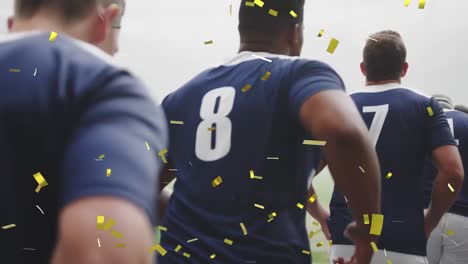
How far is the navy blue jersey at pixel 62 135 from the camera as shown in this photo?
22.1 inches

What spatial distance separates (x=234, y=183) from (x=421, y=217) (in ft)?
2.83

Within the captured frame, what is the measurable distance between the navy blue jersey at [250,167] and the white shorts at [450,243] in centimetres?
164

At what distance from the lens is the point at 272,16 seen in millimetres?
1379

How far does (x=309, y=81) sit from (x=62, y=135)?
61 cm

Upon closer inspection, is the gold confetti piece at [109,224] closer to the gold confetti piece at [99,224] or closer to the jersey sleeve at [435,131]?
the gold confetti piece at [99,224]

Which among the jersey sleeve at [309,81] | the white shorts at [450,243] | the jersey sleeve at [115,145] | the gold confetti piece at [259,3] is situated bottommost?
the white shorts at [450,243]

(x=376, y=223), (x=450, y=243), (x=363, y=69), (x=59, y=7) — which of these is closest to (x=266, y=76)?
(x=376, y=223)

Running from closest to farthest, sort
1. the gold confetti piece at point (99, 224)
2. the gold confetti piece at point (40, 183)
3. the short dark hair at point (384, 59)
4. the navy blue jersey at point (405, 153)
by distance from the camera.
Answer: the gold confetti piece at point (99, 224), the gold confetti piece at point (40, 183), the navy blue jersey at point (405, 153), the short dark hair at point (384, 59)

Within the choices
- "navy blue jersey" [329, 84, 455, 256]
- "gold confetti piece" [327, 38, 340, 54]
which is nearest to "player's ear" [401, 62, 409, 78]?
"navy blue jersey" [329, 84, 455, 256]

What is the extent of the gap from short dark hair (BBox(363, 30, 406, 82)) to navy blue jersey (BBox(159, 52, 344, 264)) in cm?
79

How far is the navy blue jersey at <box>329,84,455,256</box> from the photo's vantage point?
1890 millimetres

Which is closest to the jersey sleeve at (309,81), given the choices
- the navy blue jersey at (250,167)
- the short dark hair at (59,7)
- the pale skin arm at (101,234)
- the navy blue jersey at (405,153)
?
the navy blue jersey at (250,167)

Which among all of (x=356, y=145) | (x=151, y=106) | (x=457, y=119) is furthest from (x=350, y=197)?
(x=457, y=119)

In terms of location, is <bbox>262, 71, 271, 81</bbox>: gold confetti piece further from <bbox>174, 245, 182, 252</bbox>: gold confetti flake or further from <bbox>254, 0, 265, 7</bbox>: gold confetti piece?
<bbox>174, 245, 182, 252</bbox>: gold confetti flake
